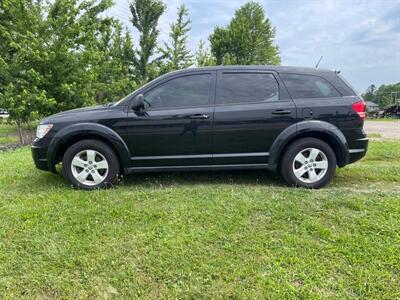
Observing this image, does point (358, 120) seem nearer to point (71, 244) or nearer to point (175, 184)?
point (175, 184)

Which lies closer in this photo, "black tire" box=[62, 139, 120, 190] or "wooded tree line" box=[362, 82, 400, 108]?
"black tire" box=[62, 139, 120, 190]

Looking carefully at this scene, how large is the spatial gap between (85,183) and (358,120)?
149 inches

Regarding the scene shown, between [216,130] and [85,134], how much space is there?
177cm

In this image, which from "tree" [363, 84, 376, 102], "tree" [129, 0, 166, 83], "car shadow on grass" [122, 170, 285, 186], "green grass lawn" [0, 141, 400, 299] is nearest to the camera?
"green grass lawn" [0, 141, 400, 299]

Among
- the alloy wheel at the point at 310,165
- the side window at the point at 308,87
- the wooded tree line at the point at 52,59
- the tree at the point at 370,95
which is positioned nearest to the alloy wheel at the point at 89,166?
the alloy wheel at the point at 310,165

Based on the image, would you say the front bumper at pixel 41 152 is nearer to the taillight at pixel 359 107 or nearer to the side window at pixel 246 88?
the side window at pixel 246 88

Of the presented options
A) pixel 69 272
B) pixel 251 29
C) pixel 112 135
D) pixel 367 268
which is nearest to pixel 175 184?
pixel 112 135

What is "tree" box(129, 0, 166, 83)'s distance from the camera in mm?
15312

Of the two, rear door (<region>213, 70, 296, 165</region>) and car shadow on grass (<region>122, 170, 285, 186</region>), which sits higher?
rear door (<region>213, 70, 296, 165</region>)

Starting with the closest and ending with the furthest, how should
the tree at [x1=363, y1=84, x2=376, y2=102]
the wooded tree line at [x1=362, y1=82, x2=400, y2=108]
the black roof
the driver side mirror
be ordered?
the driver side mirror
the black roof
the wooded tree line at [x1=362, y1=82, x2=400, y2=108]
the tree at [x1=363, y1=84, x2=376, y2=102]

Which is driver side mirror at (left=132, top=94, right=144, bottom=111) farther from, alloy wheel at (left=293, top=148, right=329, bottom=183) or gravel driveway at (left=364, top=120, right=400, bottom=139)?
gravel driveway at (left=364, top=120, right=400, bottom=139)

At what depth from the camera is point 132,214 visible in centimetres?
337

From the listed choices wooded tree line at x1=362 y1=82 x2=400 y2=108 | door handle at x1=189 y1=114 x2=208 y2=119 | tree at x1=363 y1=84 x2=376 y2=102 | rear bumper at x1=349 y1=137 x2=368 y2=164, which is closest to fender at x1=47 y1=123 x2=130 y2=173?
door handle at x1=189 y1=114 x2=208 y2=119

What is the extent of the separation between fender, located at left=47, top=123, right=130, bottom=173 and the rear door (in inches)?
50.2
